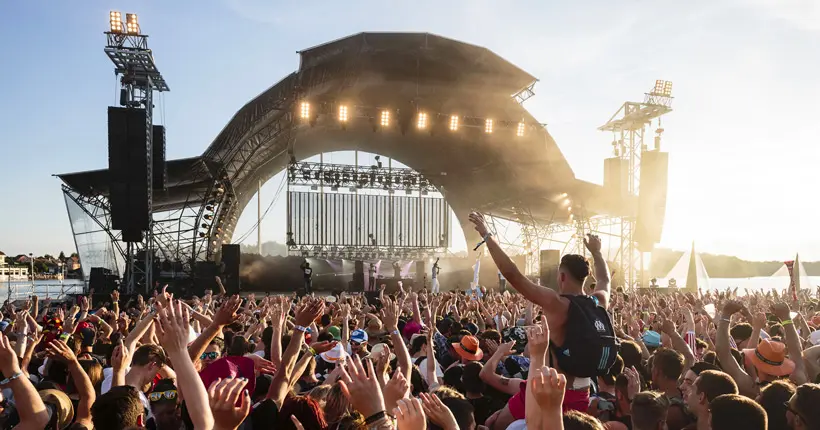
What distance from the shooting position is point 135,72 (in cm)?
1756

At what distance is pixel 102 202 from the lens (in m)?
21.4

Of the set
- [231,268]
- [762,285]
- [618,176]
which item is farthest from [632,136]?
[762,285]

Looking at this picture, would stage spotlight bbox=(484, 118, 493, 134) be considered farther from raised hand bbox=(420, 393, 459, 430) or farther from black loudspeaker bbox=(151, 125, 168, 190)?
raised hand bbox=(420, 393, 459, 430)

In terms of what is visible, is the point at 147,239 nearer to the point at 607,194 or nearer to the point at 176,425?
the point at 176,425

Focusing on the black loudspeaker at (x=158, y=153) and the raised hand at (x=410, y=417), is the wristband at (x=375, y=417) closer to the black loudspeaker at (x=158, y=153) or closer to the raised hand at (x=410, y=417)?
the raised hand at (x=410, y=417)

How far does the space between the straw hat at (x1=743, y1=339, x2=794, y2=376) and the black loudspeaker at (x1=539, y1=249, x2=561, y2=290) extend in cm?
1746

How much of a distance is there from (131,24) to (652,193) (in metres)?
20.4

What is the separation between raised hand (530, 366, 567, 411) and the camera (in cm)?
181

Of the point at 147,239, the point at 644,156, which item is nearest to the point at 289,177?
the point at 147,239

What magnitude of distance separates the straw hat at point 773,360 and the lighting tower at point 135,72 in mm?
16638

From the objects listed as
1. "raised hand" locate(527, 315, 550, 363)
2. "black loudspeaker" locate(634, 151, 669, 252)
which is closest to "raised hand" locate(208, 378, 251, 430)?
"raised hand" locate(527, 315, 550, 363)

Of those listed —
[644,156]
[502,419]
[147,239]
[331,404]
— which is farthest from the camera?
[644,156]

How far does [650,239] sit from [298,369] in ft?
72.8

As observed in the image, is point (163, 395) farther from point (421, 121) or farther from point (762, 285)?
point (762, 285)
